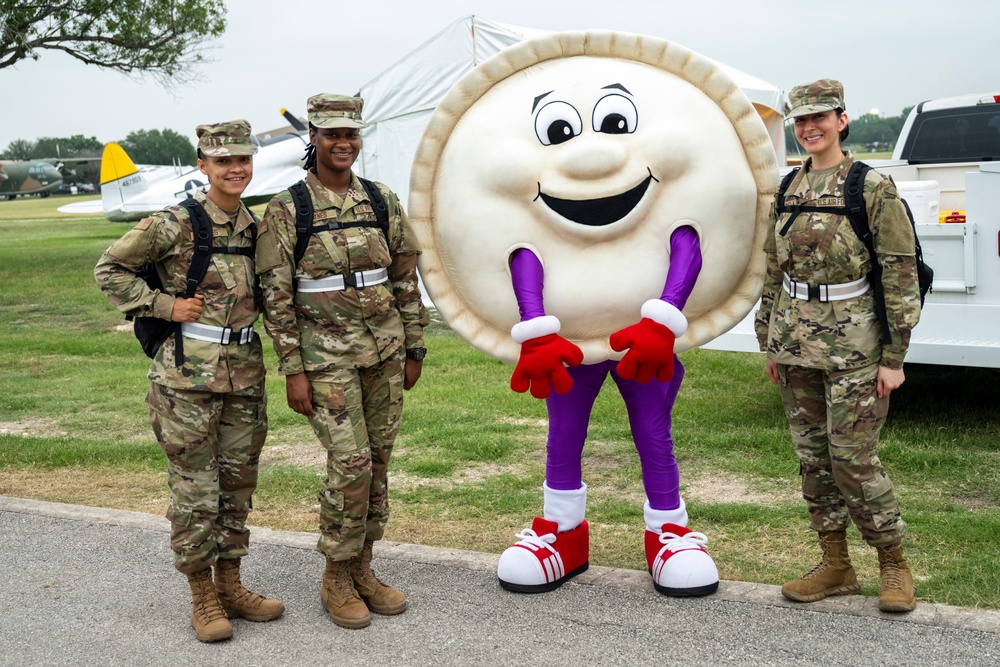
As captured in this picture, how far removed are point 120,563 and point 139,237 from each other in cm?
187

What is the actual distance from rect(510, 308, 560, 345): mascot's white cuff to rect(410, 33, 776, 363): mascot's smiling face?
247 mm

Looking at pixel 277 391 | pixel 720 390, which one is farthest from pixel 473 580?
pixel 277 391

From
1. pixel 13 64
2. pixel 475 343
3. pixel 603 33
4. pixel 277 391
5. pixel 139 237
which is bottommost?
pixel 277 391

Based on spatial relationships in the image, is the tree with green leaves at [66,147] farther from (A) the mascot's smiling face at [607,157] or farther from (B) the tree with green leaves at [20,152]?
(A) the mascot's smiling face at [607,157]

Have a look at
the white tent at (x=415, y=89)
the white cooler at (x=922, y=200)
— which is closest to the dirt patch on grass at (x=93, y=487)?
the white cooler at (x=922, y=200)

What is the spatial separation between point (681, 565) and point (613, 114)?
6.23 ft

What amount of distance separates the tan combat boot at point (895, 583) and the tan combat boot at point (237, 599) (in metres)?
2.47

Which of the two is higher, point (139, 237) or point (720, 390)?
point (139, 237)

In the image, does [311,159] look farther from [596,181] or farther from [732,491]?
[732,491]

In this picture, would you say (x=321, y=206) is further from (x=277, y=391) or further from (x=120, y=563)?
(x=277, y=391)

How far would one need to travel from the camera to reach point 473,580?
4688 millimetres

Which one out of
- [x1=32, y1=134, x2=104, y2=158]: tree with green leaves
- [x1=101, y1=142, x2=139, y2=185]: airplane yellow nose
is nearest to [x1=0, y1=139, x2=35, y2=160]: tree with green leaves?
[x1=32, y1=134, x2=104, y2=158]: tree with green leaves

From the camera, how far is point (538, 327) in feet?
13.4

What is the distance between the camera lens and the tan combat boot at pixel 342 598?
4.25 m
